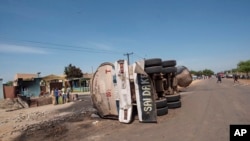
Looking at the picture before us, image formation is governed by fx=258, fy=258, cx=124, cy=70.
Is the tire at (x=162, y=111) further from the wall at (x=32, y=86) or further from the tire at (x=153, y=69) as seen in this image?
the wall at (x=32, y=86)

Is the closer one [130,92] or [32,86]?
[130,92]

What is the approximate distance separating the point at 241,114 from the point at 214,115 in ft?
3.04

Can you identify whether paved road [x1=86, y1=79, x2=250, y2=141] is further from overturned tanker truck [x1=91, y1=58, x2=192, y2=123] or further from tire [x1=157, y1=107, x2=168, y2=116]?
overturned tanker truck [x1=91, y1=58, x2=192, y2=123]

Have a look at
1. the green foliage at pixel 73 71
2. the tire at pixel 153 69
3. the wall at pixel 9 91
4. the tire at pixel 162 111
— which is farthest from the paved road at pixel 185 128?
the green foliage at pixel 73 71

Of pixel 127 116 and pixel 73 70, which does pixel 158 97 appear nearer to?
pixel 127 116

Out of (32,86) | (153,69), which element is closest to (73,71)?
(32,86)

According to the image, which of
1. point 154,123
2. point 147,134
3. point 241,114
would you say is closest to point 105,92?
point 154,123

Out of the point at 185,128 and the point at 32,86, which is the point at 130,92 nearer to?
the point at 185,128

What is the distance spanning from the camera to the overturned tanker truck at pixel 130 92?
984 cm

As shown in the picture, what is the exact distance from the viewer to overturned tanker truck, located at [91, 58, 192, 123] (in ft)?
32.3

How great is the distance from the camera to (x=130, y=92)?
10.4m

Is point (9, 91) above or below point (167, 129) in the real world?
above

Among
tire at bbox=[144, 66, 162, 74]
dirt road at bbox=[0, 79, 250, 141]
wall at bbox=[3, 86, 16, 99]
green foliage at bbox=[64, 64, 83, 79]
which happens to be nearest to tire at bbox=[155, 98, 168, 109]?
dirt road at bbox=[0, 79, 250, 141]

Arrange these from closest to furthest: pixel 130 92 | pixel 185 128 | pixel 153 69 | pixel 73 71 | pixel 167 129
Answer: pixel 185 128, pixel 167 129, pixel 130 92, pixel 153 69, pixel 73 71
